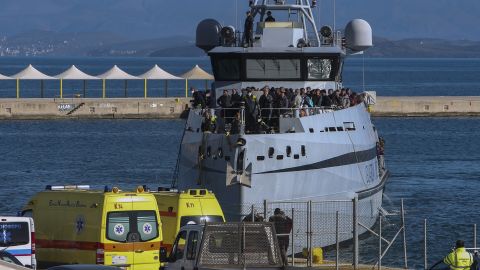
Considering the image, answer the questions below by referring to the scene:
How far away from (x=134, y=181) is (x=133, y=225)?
35770 millimetres

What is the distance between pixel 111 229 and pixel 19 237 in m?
1.86

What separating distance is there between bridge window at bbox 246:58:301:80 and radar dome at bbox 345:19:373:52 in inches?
236

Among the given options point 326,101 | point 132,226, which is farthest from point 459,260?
point 326,101

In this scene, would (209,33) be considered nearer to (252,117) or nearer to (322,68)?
(322,68)

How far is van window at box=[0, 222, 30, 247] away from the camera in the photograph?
28234 mm

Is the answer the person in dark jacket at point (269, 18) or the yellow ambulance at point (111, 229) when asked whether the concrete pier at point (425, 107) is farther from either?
the yellow ambulance at point (111, 229)

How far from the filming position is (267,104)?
41.7m

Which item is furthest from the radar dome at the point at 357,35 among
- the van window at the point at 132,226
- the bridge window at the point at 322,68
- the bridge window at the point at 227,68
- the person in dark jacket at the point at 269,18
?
the van window at the point at 132,226

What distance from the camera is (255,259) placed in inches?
945

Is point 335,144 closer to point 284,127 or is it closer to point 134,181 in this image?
point 284,127

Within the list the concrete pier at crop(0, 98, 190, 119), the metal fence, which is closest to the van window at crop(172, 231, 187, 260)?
the metal fence

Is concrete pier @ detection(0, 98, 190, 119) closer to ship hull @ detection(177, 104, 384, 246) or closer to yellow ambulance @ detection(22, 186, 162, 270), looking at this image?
ship hull @ detection(177, 104, 384, 246)

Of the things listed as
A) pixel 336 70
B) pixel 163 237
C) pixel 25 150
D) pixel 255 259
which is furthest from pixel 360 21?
pixel 25 150

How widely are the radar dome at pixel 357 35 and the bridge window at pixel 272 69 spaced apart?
5985 millimetres
